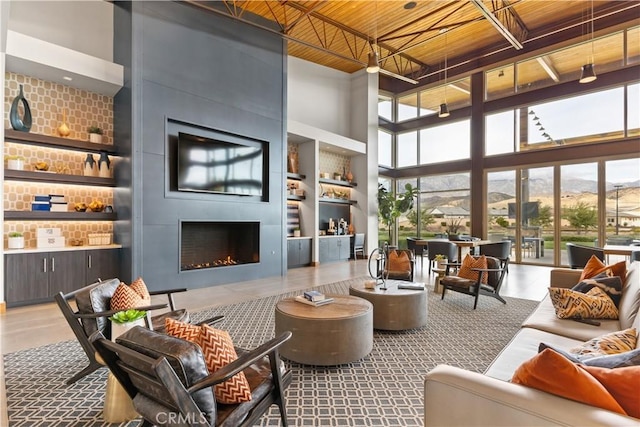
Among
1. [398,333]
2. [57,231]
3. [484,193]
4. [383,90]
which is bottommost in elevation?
[398,333]

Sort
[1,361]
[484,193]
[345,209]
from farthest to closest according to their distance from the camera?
1. [345,209]
2. [484,193]
3. [1,361]

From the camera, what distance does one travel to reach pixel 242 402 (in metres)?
1.53

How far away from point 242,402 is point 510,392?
115cm

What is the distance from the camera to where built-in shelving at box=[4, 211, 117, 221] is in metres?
4.49

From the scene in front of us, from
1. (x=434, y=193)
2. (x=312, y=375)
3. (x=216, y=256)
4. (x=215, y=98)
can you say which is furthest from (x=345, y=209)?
(x=312, y=375)

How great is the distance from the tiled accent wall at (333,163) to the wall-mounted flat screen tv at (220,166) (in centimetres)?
320

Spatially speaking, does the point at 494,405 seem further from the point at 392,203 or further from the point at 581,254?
the point at 392,203

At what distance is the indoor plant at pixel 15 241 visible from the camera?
175 inches

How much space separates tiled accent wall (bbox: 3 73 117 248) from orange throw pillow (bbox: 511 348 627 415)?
612cm

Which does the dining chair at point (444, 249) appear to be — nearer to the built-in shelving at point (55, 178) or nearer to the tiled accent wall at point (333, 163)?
the tiled accent wall at point (333, 163)

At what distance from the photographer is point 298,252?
8.37 m

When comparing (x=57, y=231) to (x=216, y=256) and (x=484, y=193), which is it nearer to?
(x=216, y=256)

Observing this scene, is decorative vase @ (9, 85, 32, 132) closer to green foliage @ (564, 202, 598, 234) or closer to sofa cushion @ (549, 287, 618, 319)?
sofa cushion @ (549, 287, 618, 319)

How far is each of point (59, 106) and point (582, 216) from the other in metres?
11.5
